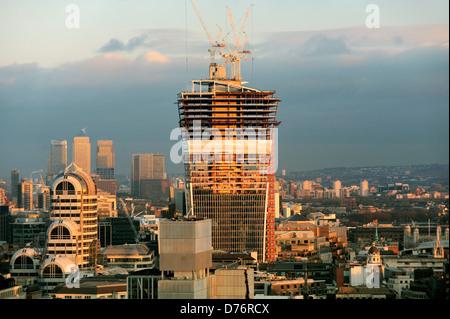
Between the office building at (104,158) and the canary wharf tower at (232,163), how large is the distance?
54.8 feet

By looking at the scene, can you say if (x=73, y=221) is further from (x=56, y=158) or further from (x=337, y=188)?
(x=337, y=188)

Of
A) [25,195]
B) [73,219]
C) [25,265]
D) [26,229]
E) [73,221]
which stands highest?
[25,195]

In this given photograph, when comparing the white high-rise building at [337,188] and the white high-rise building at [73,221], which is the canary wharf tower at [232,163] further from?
the white high-rise building at [337,188]

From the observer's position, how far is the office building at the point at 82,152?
403 ft

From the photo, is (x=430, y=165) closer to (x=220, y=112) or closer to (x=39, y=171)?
(x=220, y=112)

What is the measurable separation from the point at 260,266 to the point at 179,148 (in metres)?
19.8

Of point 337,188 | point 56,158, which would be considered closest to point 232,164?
point 56,158

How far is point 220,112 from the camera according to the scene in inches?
4331

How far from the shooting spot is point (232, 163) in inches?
4257

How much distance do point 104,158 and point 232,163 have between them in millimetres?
22438

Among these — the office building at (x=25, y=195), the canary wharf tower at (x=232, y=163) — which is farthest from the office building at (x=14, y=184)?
the canary wharf tower at (x=232, y=163)

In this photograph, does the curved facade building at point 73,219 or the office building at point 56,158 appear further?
the office building at point 56,158

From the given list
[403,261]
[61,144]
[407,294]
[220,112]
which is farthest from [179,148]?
[407,294]

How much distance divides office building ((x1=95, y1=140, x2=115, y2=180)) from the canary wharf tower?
658 inches
